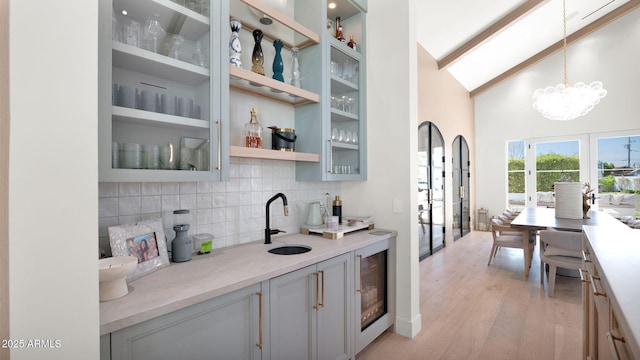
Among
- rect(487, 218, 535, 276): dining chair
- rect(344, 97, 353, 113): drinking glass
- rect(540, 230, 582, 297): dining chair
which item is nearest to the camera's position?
rect(344, 97, 353, 113): drinking glass

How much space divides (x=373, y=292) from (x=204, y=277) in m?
1.42

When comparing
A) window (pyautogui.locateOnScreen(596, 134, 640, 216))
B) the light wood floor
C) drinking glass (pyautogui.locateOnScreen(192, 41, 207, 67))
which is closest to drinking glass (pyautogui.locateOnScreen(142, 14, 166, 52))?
drinking glass (pyautogui.locateOnScreen(192, 41, 207, 67))

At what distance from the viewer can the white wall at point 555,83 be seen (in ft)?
18.7

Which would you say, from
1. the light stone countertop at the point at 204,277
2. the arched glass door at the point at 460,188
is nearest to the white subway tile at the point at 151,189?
the light stone countertop at the point at 204,277

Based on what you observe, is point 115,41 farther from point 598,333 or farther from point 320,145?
point 598,333

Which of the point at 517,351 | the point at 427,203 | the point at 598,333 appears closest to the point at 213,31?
the point at 598,333

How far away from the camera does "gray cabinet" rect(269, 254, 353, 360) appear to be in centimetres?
149

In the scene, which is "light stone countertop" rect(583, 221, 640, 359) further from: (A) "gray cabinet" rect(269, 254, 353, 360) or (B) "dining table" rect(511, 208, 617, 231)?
(B) "dining table" rect(511, 208, 617, 231)

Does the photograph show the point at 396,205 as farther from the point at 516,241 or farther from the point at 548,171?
the point at 548,171

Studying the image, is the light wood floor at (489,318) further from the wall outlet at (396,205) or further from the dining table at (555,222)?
the wall outlet at (396,205)

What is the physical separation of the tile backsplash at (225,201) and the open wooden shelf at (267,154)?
9.4 inches

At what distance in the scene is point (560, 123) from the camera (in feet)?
21.2

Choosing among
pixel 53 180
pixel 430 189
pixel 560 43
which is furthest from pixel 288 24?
pixel 560 43

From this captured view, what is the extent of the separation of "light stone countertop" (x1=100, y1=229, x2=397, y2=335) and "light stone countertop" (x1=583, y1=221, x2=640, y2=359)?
3.99 feet
